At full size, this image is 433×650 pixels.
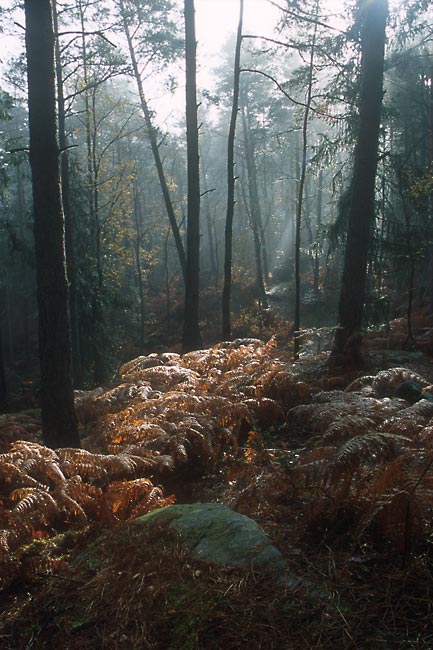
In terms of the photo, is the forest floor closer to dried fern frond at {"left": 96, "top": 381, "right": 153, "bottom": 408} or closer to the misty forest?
the misty forest

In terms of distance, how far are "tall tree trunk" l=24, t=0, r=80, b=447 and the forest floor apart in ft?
2.04

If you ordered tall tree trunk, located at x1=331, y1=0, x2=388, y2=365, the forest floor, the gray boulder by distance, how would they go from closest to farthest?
the forest floor, the gray boulder, tall tree trunk, located at x1=331, y1=0, x2=388, y2=365

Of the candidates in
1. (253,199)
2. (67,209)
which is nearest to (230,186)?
(67,209)

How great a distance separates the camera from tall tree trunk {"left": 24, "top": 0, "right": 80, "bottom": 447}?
570 cm

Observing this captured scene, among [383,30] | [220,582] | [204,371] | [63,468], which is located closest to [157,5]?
[383,30]

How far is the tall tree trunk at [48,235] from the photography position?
5.70 m

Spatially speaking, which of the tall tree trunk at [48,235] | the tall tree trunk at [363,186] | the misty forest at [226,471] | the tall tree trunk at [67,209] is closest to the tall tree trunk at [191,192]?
the misty forest at [226,471]

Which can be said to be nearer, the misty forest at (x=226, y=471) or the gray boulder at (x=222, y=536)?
the misty forest at (x=226, y=471)

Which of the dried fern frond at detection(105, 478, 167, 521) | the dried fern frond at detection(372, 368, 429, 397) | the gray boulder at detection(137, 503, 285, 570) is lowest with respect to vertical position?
the dried fern frond at detection(105, 478, 167, 521)

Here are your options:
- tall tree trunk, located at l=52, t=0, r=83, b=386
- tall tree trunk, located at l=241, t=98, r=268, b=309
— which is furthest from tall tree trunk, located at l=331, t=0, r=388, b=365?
tall tree trunk, located at l=241, t=98, r=268, b=309

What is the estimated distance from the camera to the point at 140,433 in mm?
5203

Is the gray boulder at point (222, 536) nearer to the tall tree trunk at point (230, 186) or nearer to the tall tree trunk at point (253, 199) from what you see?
the tall tree trunk at point (230, 186)

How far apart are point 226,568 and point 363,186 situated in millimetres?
7284

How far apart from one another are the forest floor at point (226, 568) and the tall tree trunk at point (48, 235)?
62cm
